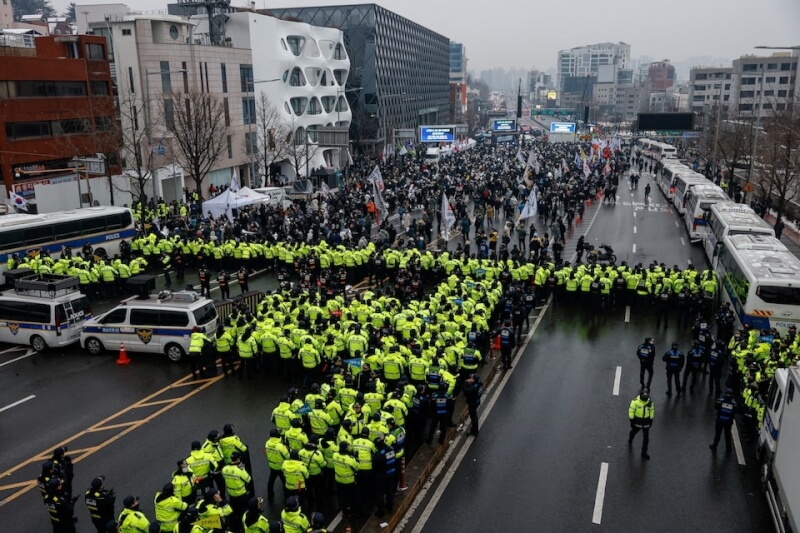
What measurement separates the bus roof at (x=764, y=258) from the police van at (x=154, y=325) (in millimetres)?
15244

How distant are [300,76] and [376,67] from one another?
31.8 m

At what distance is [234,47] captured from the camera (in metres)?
55.6

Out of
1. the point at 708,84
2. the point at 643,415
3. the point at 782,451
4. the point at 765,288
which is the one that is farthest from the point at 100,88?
the point at 708,84

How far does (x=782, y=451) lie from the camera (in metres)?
9.70

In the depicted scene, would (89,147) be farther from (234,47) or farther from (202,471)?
(202,471)

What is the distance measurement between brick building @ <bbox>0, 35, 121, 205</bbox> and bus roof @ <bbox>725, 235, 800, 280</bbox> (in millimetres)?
29120

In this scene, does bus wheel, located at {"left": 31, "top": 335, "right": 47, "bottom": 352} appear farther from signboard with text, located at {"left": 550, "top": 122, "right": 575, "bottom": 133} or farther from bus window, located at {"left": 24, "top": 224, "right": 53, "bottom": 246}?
signboard with text, located at {"left": 550, "top": 122, "right": 575, "bottom": 133}

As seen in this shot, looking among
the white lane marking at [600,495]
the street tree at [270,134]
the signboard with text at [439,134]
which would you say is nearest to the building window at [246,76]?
the street tree at [270,134]

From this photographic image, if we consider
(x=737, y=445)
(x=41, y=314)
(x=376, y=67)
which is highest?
(x=376, y=67)

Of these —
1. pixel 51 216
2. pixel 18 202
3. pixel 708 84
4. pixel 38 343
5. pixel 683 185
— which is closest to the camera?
pixel 38 343

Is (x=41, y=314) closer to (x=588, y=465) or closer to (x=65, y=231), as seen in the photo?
(x=65, y=231)

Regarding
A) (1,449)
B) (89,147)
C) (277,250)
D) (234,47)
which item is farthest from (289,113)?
(1,449)

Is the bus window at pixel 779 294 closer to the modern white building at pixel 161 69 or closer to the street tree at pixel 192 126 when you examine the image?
the street tree at pixel 192 126

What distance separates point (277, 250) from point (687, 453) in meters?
17.7
